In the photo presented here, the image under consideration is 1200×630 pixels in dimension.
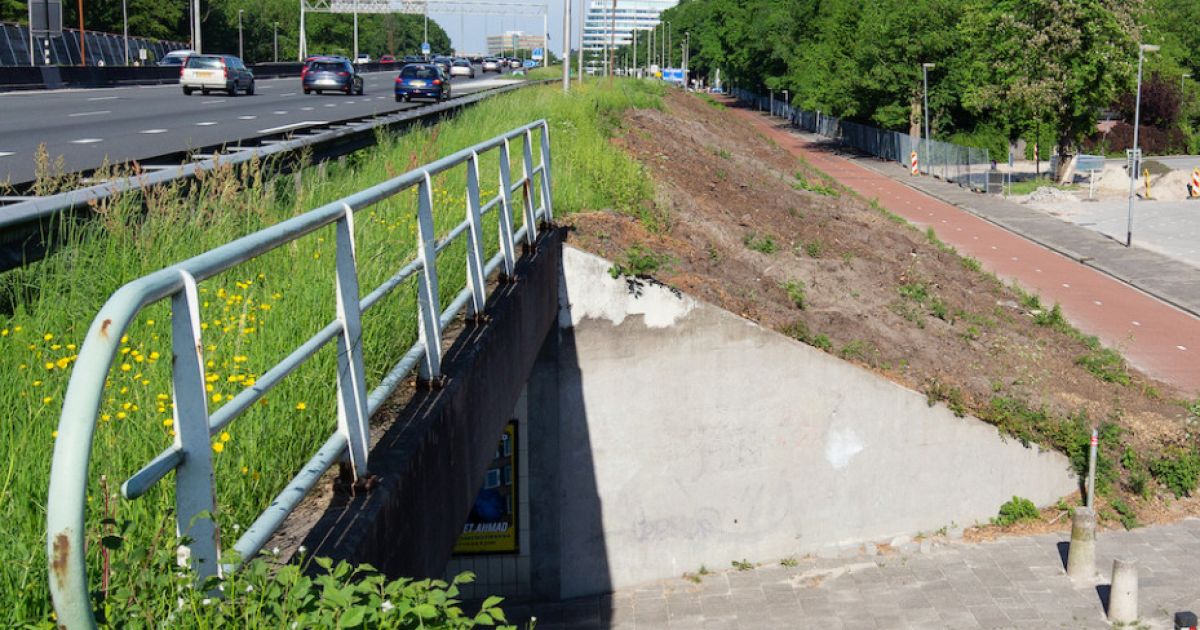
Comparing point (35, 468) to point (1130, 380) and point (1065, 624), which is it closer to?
point (1065, 624)

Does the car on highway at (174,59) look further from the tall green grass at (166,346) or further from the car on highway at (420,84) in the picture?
the tall green grass at (166,346)

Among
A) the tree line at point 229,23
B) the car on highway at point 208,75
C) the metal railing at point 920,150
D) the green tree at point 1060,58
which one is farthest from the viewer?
the tree line at point 229,23

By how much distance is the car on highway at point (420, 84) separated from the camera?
45719mm

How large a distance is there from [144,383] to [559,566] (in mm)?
10816

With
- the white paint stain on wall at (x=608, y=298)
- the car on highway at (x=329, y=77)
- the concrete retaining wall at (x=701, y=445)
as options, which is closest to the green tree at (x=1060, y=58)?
the car on highway at (x=329, y=77)

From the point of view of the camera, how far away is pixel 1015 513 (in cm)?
1528

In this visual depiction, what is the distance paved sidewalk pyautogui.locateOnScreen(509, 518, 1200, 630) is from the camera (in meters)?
13.2

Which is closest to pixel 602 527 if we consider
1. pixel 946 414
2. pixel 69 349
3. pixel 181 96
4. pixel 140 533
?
pixel 946 414

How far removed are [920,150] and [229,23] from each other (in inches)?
2423

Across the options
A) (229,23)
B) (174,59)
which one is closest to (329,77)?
(174,59)

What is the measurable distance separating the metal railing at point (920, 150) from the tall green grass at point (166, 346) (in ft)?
145

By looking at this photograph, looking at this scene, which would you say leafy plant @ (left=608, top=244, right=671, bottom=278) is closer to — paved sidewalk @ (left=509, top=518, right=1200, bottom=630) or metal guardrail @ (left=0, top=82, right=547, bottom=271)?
paved sidewalk @ (left=509, top=518, right=1200, bottom=630)

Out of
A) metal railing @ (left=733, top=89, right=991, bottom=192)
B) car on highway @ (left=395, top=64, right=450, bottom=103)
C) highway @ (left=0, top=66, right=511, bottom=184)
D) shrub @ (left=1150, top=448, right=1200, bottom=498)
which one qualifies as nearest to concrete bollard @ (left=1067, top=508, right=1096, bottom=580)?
shrub @ (left=1150, top=448, right=1200, bottom=498)

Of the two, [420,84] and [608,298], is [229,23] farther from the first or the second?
[608,298]
